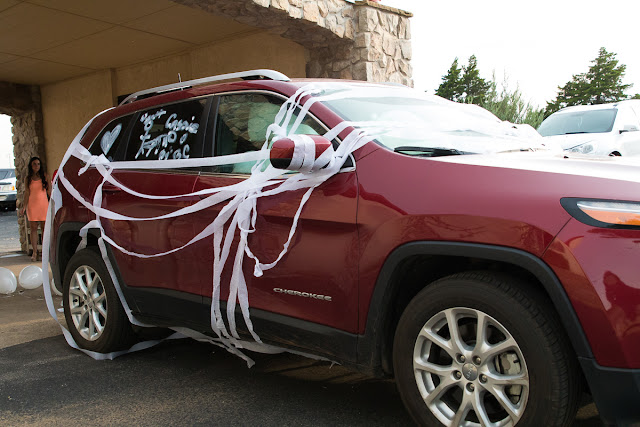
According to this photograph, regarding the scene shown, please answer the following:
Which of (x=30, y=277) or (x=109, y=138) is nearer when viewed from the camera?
(x=109, y=138)

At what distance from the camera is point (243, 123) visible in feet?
11.2

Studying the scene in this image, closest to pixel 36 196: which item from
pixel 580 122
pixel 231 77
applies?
pixel 231 77

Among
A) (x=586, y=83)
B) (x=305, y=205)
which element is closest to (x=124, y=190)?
(x=305, y=205)

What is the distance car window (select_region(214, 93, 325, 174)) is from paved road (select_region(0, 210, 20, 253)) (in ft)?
34.1

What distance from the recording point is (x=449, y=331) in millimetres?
2438

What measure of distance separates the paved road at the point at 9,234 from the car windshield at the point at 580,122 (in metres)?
10.6

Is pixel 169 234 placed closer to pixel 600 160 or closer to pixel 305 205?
pixel 305 205

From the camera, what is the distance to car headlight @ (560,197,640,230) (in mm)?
2041

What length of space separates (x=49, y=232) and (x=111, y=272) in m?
0.99

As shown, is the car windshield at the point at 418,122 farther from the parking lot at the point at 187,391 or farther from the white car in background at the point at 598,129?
the white car in background at the point at 598,129

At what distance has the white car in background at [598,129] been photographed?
863cm

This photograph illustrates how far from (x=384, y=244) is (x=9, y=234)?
52.0 feet

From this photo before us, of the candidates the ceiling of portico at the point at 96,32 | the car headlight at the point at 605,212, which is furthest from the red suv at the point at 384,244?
the ceiling of portico at the point at 96,32

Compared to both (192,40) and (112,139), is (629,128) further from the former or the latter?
(112,139)
